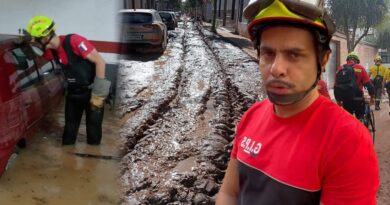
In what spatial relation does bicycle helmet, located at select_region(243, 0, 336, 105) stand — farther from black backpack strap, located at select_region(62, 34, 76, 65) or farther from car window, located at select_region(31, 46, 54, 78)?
car window, located at select_region(31, 46, 54, 78)

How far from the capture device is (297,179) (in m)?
0.88

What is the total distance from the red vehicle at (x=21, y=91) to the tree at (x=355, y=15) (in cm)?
1751

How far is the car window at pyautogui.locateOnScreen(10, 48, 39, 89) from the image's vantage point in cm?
193

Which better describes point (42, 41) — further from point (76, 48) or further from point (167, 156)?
point (167, 156)

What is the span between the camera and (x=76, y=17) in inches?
63.8

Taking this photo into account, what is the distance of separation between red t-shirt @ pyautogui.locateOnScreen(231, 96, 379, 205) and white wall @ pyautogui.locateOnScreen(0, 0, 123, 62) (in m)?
0.81

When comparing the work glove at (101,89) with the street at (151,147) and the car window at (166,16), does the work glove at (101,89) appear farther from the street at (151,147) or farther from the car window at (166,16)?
the car window at (166,16)

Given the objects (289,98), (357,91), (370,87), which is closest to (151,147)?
(357,91)

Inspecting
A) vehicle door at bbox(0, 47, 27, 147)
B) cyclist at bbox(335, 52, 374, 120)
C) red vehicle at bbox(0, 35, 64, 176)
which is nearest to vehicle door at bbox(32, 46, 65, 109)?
red vehicle at bbox(0, 35, 64, 176)

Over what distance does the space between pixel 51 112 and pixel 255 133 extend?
4.23ft

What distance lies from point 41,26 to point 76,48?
15 centimetres

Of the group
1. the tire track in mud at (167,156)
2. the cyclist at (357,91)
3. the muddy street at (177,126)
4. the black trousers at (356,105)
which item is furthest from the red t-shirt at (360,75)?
the tire track in mud at (167,156)

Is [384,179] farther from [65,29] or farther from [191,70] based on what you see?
[191,70]

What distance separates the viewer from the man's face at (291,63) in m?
0.91
